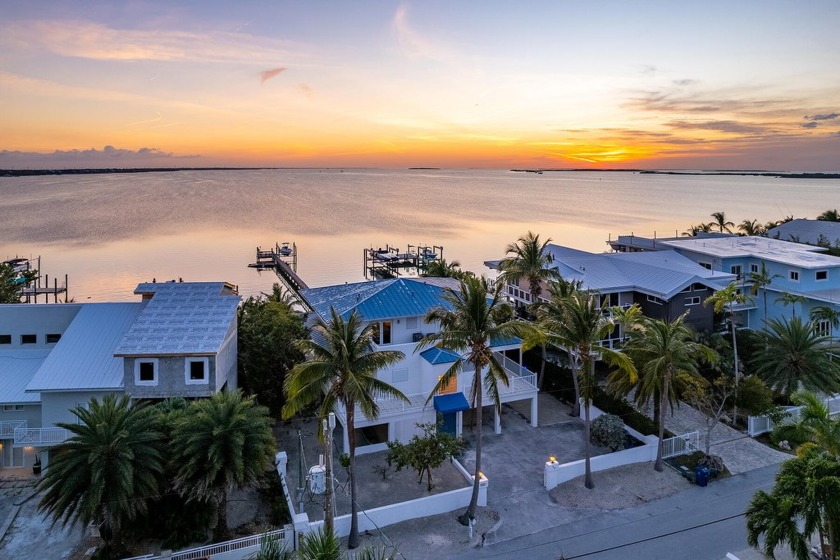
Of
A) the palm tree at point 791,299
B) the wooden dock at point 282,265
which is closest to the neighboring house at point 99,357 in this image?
the palm tree at point 791,299

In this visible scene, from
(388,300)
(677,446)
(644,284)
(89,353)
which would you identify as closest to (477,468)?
(388,300)

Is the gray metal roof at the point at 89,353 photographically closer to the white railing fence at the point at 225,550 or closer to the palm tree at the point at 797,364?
the white railing fence at the point at 225,550


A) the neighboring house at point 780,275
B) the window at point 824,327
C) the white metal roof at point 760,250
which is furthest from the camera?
the white metal roof at point 760,250

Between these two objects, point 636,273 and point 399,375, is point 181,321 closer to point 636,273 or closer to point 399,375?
point 399,375

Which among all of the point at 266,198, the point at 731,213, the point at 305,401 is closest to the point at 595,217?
the point at 731,213

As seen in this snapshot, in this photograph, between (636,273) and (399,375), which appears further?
(636,273)

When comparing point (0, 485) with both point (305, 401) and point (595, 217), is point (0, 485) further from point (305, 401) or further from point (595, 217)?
point (595, 217)
